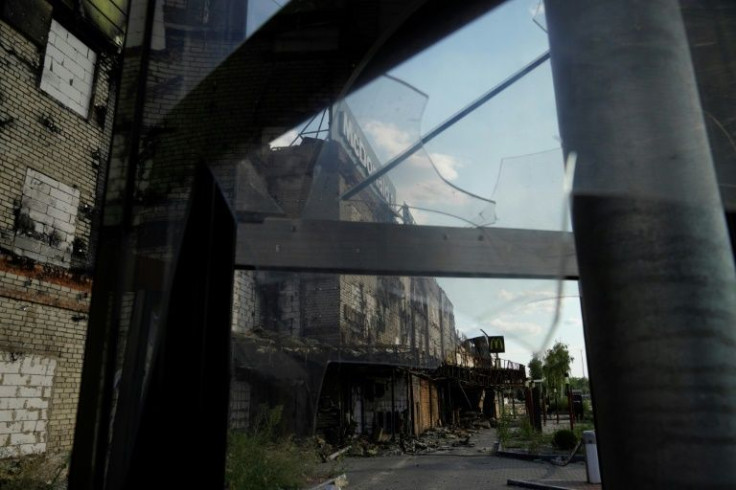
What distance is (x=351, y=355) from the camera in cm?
172

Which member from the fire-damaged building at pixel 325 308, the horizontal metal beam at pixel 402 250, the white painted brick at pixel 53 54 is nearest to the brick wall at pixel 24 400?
the white painted brick at pixel 53 54

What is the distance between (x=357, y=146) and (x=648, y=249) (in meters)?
0.91

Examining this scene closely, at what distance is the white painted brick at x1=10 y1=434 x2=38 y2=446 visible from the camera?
7582 mm

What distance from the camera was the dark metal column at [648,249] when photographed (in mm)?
977

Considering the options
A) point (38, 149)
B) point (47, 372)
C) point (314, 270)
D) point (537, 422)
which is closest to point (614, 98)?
point (314, 270)

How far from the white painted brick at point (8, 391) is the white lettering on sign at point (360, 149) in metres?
8.78

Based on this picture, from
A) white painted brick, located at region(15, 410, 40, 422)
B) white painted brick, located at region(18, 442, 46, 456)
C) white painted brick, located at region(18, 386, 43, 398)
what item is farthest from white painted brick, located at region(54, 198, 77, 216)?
white painted brick, located at region(18, 442, 46, 456)

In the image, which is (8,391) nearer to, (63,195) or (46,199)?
(46,199)

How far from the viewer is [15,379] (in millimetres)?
7848

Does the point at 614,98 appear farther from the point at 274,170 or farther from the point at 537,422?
the point at 537,422

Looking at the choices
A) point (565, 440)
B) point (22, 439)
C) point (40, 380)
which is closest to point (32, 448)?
point (22, 439)

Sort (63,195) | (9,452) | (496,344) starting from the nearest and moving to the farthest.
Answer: (496,344) < (9,452) < (63,195)

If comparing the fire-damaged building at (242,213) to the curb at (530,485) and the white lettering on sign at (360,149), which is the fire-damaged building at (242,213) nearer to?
the white lettering on sign at (360,149)

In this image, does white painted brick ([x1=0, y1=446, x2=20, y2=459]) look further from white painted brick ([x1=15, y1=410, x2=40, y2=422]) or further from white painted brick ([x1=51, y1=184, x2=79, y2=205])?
A: white painted brick ([x1=51, y1=184, x2=79, y2=205])
